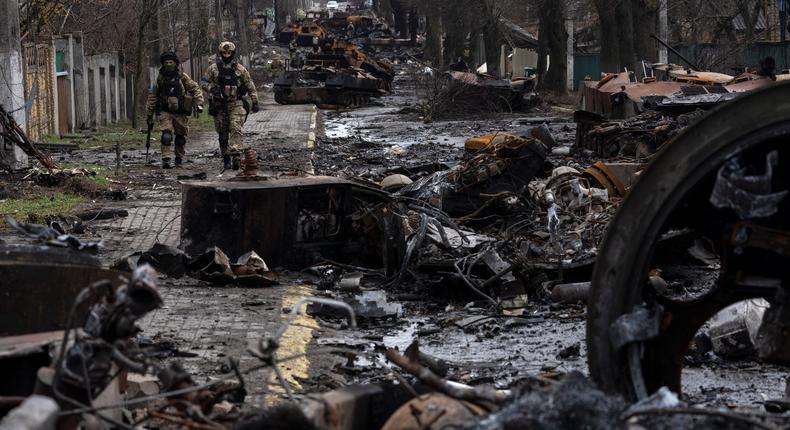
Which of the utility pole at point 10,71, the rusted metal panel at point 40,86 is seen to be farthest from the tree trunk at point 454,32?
the utility pole at point 10,71

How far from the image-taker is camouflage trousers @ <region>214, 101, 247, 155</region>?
1973cm

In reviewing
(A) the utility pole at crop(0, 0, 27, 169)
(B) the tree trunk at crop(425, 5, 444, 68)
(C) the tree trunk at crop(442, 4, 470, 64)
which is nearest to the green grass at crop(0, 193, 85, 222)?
(A) the utility pole at crop(0, 0, 27, 169)

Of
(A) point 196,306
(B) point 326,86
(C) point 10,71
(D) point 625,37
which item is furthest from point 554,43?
(A) point 196,306

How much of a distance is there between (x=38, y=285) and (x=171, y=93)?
15193 millimetres

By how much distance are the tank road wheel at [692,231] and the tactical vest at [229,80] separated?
1583 cm

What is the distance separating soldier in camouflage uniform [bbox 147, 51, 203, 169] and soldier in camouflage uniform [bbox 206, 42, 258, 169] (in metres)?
0.62

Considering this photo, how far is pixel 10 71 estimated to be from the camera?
62.6 ft

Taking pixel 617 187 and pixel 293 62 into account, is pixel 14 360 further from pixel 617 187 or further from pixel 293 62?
pixel 293 62

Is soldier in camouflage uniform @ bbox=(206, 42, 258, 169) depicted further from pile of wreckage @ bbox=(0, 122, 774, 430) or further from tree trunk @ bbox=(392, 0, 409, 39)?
tree trunk @ bbox=(392, 0, 409, 39)

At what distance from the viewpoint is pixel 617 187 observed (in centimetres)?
1369

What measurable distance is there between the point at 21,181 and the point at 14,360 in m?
13.6

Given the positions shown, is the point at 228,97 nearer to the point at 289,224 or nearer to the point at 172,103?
the point at 172,103

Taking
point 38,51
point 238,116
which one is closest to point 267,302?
point 238,116

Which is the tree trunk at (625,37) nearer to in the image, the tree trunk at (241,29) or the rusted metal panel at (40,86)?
the rusted metal panel at (40,86)
